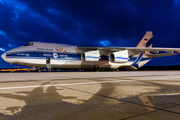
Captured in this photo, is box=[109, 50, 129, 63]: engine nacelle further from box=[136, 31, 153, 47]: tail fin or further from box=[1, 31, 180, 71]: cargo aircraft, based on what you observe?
box=[136, 31, 153, 47]: tail fin

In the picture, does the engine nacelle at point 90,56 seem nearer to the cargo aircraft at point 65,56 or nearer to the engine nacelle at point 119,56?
the cargo aircraft at point 65,56

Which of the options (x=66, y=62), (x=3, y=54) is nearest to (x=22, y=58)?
(x=3, y=54)

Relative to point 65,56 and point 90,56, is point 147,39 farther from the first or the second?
point 65,56

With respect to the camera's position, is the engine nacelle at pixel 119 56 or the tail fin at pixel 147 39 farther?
the tail fin at pixel 147 39

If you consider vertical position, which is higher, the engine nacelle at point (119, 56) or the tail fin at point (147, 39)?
the tail fin at point (147, 39)

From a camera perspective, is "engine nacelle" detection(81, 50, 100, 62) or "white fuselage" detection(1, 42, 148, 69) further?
"engine nacelle" detection(81, 50, 100, 62)

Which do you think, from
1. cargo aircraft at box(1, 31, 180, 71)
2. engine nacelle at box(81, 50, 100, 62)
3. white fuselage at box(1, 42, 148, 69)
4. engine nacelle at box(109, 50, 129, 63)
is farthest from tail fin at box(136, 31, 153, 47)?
engine nacelle at box(81, 50, 100, 62)

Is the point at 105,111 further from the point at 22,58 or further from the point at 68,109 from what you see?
the point at 22,58

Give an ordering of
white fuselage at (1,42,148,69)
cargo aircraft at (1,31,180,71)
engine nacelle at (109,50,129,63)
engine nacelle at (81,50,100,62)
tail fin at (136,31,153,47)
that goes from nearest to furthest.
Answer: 1. white fuselage at (1,42,148,69)
2. cargo aircraft at (1,31,180,71)
3. engine nacelle at (81,50,100,62)
4. engine nacelle at (109,50,129,63)
5. tail fin at (136,31,153,47)

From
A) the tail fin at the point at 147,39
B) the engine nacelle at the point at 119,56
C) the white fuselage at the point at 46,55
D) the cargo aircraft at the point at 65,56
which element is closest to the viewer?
the white fuselage at the point at 46,55

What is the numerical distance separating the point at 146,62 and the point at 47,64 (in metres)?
17.1

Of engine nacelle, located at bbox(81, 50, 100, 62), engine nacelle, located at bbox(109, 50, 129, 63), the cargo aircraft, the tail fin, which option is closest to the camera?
the cargo aircraft

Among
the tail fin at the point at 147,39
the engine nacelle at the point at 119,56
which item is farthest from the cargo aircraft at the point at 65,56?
the tail fin at the point at 147,39

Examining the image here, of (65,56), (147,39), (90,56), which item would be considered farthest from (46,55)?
(147,39)
